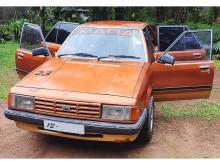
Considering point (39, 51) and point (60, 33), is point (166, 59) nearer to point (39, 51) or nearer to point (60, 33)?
point (39, 51)

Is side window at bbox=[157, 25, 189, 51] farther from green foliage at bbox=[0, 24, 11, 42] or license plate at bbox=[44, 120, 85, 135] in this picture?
green foliage at bbox=[0, 24, 11, 42]

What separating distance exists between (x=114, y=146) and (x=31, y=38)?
2651 millimetres

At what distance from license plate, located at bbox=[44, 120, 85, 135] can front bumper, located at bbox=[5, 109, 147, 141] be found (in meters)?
0.04

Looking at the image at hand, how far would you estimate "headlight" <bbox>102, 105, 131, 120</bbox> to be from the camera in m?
4.67

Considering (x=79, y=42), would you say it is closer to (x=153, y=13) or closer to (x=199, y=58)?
(x=199, y=58)

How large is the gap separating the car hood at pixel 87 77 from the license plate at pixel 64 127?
429 mm

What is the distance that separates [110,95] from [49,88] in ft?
2.59

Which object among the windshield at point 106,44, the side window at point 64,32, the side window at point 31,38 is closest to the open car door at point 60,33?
the side window at point 64,32

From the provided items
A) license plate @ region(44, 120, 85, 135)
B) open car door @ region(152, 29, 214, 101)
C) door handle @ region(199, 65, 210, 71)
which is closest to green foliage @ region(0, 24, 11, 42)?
open car door @ region(152, 29, 214, 101)

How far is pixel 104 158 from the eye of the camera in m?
5.05

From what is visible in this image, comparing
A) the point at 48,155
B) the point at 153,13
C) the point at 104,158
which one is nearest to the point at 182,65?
the point at 104,158

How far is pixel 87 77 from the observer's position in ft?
17.3

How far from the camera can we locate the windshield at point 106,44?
19.6 feet

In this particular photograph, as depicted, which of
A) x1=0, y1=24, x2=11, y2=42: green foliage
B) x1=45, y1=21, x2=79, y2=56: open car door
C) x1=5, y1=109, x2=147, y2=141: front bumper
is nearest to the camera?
x1=5, y1=109, x2=147, y2=141: front bumper
